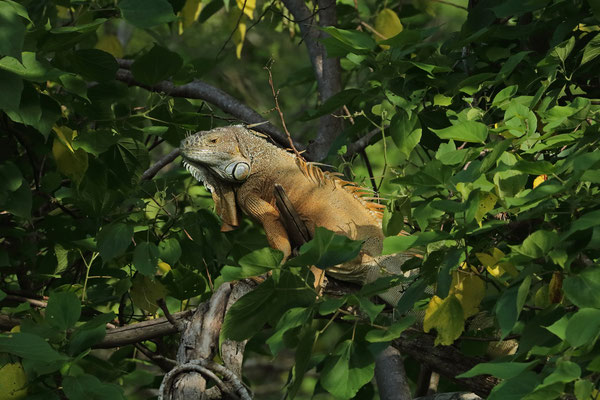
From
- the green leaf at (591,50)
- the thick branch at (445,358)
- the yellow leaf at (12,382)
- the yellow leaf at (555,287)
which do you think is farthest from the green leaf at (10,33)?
the green leaf at (591,50)

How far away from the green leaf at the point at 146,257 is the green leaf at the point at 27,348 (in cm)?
76

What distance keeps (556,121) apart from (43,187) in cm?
225

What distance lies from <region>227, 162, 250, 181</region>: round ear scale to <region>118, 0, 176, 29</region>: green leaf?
777mm

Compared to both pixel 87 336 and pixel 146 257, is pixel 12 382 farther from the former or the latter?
pixel 146 257

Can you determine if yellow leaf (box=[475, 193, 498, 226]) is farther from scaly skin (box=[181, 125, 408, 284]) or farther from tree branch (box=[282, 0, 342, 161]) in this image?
tree branch (box=[282, 0, 342, 161])

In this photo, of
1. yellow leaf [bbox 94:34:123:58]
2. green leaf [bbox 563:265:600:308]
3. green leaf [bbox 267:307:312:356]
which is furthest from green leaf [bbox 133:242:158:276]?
yellow leaf [bbox 94:34:123:58]

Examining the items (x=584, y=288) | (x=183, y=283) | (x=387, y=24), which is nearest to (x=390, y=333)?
(x=584, y=288)

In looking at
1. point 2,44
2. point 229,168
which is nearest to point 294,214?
point 229,168

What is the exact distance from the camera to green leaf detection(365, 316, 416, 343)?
2143 millimetres

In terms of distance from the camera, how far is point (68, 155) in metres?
3.41

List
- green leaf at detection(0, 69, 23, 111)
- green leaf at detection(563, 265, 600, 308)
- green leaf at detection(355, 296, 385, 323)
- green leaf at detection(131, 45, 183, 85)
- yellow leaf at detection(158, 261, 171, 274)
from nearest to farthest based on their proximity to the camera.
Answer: green leaf at detection(563, 265, 600, 308) → green leaf at detection(355, 296, 385, 323) → green leaf at detection(0, 69, 23, 111) → green leaf at detection(131, 45, 183, 85) → yellow leaf at detection(158, 261, 171, 274)

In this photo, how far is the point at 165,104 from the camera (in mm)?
3619

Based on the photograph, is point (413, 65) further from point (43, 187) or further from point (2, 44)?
point (43, 187)

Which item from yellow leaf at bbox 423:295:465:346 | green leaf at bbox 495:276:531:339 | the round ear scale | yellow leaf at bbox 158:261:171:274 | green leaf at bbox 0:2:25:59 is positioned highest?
green leaf at bbox 0:2:25:59
